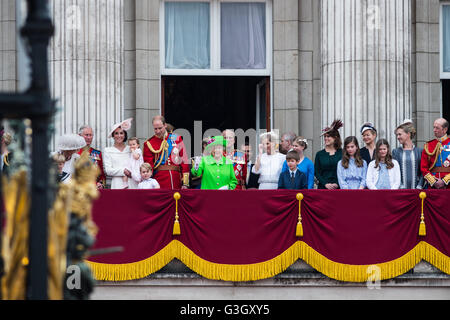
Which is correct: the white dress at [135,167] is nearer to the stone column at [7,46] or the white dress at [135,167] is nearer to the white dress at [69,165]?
the white dress at [69,165]

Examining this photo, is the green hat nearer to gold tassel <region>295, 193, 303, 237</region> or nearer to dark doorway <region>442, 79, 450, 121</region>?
gold tassel <region>295, 193, 303, 237</region>

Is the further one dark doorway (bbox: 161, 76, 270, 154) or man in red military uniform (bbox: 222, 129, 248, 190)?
dark doorway (bbox: 161, 76, 270, 154)

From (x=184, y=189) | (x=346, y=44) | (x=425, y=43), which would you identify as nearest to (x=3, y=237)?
(x=184, y=189)

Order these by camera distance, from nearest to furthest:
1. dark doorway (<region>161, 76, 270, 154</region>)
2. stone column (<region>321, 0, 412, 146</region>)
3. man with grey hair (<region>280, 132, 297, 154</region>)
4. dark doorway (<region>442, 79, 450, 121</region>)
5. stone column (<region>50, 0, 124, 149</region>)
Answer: man with grey hair (<region>280, 132, 297, 154</region>), stone column (<region>50, 0, 124, 149</region>), stone column (<region>321, 0, 412, 146</region>), dark doorway (<region>442, 79, 450, 121</region>), dark doorway (<region>161, 76, 270, 154</region>)

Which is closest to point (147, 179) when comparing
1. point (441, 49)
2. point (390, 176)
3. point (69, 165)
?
point (69, 165)

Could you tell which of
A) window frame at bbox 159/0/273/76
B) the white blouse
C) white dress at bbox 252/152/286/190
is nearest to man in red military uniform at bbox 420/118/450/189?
the white blouse

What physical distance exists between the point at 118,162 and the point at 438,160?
4.58 m

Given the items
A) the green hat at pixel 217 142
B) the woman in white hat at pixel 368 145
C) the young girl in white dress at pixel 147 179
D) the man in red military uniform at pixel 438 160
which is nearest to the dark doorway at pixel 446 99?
the man in red military uniform at pixel 438 160

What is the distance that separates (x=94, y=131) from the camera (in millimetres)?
15297

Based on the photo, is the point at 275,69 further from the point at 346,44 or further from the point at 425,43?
the point at 425,43

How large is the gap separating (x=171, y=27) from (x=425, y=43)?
186 inches

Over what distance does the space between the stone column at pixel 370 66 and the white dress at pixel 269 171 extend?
2931 millimetres

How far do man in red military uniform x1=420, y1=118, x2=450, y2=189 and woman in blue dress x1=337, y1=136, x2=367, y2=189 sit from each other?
91 cm

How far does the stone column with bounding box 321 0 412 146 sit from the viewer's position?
15617mm
